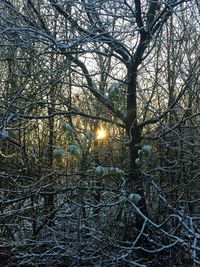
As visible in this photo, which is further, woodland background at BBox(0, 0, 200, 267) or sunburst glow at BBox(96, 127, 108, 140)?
sunburst glow at BBox(96, 127, 108, 140)

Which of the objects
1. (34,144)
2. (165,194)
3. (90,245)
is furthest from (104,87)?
(90,245)

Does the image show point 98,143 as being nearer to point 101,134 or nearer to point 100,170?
point 101,134

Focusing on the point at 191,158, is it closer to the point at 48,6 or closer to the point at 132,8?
the point at 132,8

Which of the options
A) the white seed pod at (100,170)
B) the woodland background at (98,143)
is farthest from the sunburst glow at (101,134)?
the white seed pod at (100,170)

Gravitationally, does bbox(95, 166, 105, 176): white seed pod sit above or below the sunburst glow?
below

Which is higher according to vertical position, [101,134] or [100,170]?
[101,134]

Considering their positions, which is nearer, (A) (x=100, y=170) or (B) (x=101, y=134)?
(A) (x=100, y=170)

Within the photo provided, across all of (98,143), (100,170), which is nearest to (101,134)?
(98,143)

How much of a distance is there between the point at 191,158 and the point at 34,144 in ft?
8.78

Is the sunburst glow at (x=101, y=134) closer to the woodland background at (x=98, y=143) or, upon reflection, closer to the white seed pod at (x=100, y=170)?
the woodland background at (x=98, y=143)

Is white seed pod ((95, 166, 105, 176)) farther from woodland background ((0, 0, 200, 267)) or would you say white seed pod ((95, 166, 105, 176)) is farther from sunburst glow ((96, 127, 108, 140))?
sunburst glow ((96, 127, 108, 140))

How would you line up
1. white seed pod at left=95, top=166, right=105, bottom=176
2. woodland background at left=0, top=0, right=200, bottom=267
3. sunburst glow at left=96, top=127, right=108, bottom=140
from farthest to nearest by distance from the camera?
1. sunburst glow at left=96, top=127, right=108, bottom=140
2. woodland background at left=0, top=0, right=200, bottom=267
3. white seed pod at left=95, top=166, right=105, bottom=176

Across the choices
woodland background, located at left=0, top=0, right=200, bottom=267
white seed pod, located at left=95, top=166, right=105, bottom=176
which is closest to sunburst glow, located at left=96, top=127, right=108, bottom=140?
woodland background, located at left=0, top=0, right=200, bottom=267

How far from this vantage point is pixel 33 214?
18.2ft
